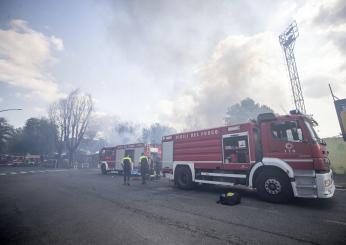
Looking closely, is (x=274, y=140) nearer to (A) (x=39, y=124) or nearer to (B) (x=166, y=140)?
(B) (x=166, y=140)

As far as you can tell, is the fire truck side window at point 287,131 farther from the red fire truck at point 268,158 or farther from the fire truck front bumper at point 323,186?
the fire truck front bumper at point 323,186

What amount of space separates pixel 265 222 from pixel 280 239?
1023 mm

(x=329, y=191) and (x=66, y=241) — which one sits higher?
(x=329, y=191)

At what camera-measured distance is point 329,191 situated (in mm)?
6133

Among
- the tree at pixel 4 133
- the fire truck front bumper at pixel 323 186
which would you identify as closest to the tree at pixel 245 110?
the fire truck front bumper at pixel 323 186

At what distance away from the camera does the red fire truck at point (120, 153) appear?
17.8 meters

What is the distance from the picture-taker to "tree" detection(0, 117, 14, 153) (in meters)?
52.4

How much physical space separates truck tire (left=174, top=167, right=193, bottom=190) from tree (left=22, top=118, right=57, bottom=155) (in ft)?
160

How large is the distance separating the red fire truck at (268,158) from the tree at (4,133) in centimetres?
6298

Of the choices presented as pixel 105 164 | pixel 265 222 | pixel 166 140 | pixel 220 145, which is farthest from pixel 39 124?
pixel 265 222

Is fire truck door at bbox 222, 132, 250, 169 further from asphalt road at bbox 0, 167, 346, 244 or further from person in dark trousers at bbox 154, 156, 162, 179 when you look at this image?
person in dark trousers at bbox 154, 156, 162, 179

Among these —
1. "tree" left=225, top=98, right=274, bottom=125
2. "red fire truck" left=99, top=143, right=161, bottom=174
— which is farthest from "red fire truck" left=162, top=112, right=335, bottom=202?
"tree" left=225, top=98, right=274, bottom=125

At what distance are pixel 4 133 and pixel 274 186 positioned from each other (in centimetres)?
6933

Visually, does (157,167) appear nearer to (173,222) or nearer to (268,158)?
(268,158)
